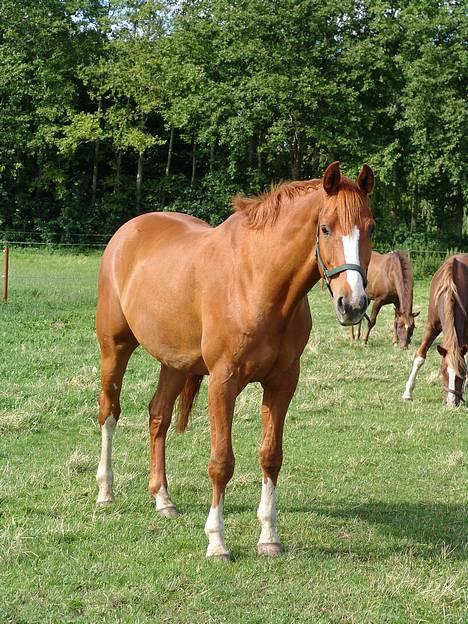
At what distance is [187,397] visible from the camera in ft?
17.3

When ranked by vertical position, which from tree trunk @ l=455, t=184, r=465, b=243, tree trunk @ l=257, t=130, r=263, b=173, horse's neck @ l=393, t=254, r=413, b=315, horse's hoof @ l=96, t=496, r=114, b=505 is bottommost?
horse's hoof @ l=96, t=496, r=114, b=505

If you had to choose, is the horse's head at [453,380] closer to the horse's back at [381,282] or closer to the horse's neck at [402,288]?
the horse's neck at [402,288]

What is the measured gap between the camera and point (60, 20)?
33.5 meters

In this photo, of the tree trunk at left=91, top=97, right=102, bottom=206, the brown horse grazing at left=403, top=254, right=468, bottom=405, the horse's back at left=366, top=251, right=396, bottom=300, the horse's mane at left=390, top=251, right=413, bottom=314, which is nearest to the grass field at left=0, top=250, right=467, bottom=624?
the brown horse grazing at left=403, top=254, right=468, bottom=405

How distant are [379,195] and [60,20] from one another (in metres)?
16.8

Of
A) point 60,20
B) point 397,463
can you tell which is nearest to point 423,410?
point 397,463

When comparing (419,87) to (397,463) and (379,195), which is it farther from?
(397,463)

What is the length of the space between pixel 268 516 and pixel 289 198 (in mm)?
1837

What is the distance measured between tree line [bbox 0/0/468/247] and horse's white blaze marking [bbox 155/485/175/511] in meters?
26.3

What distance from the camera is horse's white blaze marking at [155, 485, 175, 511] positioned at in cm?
480

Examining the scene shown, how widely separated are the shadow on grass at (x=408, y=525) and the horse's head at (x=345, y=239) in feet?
5.22

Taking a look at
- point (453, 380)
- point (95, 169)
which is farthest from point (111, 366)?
point (95, 169)

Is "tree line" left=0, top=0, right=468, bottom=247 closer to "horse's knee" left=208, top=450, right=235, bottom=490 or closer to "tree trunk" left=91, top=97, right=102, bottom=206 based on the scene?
"tree trunk" left=91, top=97, right=102, bottom=206

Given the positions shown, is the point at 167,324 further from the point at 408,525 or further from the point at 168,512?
the point at 408,525
